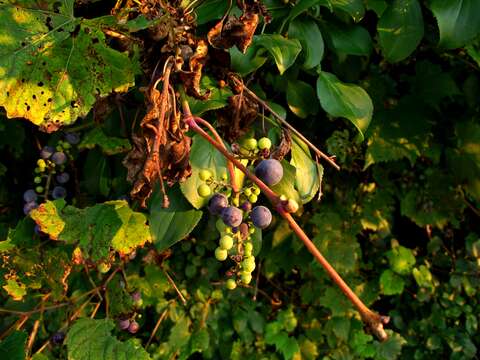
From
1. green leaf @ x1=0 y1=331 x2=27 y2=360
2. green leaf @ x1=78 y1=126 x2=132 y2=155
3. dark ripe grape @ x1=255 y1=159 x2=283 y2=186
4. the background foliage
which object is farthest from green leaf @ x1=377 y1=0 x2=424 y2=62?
green leaf @ x1=0 y1=331 x2=27 y2=360

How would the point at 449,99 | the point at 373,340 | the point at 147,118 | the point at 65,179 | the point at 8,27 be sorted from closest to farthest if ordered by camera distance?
the point at 147,118 → the point at 8,27 → the point at 65,179 → the point at 449,99 → the point at 373,340

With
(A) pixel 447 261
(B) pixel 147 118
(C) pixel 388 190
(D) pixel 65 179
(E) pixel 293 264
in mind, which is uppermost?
(B) pixel 147 118

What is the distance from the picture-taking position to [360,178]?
4.77ft

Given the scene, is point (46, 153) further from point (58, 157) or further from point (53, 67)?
point (53, 67)

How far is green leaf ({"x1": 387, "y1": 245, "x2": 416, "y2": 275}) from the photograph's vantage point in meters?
1.51

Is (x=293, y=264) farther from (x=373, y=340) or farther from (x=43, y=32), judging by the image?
(x=43, y=32)

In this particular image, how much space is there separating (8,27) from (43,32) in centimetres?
5

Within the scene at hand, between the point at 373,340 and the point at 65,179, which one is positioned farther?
the point at 373,340

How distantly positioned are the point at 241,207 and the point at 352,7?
0.43m

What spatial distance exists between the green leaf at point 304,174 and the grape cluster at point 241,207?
0.11 m

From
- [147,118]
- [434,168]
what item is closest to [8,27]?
[147,118]

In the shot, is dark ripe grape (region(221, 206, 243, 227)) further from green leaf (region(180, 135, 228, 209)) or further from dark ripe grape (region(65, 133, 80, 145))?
dark ripe grape (region(65, 133, 80, 145))

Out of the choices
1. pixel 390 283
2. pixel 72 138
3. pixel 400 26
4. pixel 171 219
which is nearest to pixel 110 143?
pixel 72 138

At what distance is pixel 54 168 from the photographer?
1229 millimetres
